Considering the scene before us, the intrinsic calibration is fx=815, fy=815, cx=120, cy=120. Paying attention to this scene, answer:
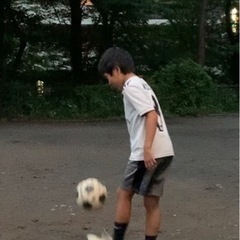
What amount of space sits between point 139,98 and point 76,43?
1909cm

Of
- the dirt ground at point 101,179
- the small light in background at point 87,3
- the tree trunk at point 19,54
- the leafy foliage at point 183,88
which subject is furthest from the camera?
the tree trunk at point 19,54

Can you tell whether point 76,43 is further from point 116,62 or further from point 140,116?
point 140,116

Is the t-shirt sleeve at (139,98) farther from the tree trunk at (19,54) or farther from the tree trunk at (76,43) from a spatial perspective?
the tree trunk at (76,43)

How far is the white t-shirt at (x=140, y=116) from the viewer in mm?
5789

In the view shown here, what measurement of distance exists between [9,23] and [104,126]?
702 cm

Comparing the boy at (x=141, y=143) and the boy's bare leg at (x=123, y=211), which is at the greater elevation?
the boy at (x=141, y=143)

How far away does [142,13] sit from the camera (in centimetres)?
2280

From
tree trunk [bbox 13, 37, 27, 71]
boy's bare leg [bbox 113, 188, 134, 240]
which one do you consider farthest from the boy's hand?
tree trunk [bbox 13, 37, 27, 71]

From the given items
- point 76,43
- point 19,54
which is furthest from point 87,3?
point 19,54

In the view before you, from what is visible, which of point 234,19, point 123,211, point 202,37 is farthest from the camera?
point 234,19

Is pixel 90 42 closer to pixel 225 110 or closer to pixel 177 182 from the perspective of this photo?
pixel 225 110

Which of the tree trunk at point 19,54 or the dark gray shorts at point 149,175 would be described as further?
the tree trunk at point 19,54

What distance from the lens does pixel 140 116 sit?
5.81m

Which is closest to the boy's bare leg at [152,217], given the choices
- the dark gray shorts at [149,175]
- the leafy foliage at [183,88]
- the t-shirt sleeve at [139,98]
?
the dark gray shorts at [149,175]
